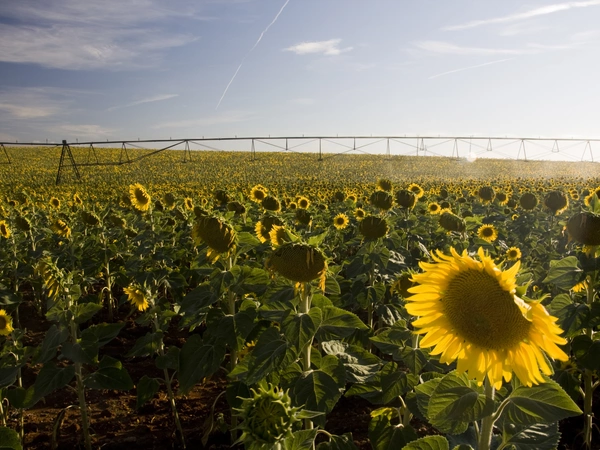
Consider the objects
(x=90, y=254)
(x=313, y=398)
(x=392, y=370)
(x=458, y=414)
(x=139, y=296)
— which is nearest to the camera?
(x=458, y=414)

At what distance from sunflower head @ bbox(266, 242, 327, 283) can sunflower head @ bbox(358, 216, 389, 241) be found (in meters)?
1.94

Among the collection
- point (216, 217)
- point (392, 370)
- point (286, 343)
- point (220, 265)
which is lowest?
point (392, 370)

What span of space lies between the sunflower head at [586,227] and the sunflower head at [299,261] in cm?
206

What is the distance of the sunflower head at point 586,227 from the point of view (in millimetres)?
3098

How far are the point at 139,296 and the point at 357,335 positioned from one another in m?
2.06

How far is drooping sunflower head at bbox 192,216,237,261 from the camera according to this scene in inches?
111

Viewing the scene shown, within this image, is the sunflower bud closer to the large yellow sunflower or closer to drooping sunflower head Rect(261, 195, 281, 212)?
the large yellow sunflower

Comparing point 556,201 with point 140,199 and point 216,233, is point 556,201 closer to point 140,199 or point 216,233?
point 216,233

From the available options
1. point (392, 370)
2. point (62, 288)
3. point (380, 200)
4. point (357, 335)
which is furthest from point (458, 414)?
point (380, 200)

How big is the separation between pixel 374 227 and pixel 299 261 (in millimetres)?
2053

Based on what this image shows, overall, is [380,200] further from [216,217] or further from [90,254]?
[90,254]

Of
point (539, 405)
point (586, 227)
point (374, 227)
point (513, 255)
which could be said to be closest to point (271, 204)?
point (374, 227)

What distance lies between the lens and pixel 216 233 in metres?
2.83

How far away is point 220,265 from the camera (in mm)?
3152
